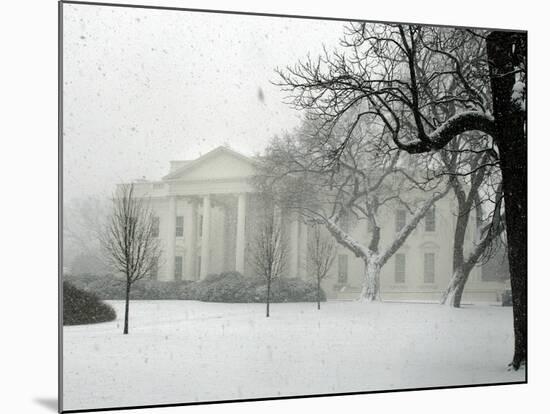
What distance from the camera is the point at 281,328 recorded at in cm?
938

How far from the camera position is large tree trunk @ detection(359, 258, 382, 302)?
32.1 feet

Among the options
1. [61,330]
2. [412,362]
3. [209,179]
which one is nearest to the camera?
[61,330]

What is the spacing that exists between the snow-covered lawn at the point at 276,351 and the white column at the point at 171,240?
0.34 m

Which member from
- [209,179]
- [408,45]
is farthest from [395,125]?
[209,179]

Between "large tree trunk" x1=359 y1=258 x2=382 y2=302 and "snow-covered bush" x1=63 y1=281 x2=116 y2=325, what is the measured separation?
295 centimetres

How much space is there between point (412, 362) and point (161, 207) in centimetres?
337

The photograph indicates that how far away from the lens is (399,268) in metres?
9.92

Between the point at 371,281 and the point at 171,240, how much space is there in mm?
2350

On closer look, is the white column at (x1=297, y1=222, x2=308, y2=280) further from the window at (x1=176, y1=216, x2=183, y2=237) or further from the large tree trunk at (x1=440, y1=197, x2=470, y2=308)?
the large tree trunk at (x1=440, y1=197, x2=470, y2=308)

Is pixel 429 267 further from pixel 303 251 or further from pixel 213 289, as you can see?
pixel 213 289

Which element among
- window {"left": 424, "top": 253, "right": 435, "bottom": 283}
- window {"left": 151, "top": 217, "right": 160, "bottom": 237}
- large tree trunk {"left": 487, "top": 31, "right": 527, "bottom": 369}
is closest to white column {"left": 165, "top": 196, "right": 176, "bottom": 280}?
window {"left": 151, "top": 217, "right": 160, "bottom": 237}

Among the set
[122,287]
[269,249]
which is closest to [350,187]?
[269,249]

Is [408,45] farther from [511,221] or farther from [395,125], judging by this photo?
[511,221]

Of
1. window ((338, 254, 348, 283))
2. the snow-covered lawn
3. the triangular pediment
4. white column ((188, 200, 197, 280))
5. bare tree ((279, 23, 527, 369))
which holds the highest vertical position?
bare tree ((279, 23, 527, 369))
